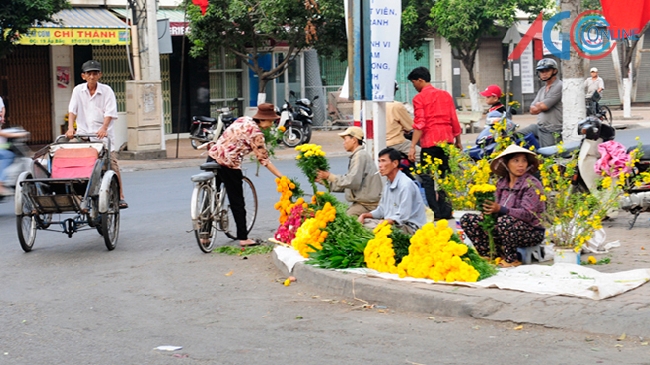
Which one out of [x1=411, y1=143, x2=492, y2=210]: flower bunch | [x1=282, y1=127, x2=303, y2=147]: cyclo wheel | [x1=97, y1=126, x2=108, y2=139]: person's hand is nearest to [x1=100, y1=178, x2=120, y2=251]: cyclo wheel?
[x1=97, y1=126, x2=108, y2=139]: person's hand

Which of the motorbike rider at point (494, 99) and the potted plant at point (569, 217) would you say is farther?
the motorbike rider at point (494, 99)

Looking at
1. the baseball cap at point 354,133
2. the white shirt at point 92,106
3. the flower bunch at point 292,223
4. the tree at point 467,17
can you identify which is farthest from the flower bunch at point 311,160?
the tree at point 467,17

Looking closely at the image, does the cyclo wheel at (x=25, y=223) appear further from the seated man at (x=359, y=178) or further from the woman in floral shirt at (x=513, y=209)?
the woman in floral shirt at (x=513, y=209)

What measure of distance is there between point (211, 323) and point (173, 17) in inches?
803

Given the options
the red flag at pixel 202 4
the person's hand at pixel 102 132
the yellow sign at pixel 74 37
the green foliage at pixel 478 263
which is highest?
the red flag at pixel 202 4

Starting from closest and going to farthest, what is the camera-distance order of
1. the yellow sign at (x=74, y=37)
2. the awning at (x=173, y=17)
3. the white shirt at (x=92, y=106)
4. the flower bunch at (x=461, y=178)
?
the flower bunch at (x=461, y=178) → the white shirt at (x=92, y=106) → the yellow sign at (x=74, y=37) → the awning at (x=173, y=17)

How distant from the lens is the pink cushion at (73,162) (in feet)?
32.0

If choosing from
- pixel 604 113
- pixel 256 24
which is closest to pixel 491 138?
pixel 256 24

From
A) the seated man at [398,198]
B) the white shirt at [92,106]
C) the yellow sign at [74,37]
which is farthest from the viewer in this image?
the yellow sign at [74,37]

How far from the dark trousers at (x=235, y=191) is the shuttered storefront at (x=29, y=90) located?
1549 cm

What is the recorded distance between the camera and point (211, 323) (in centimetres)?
663

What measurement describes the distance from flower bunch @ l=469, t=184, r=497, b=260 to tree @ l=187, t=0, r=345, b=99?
49.3 ft

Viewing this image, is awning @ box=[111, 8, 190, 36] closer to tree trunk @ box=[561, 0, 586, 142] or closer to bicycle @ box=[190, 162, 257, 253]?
tree trunk @ box=[561, 0, 586, 142]

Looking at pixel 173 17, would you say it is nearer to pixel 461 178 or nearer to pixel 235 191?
pixel 235 191
